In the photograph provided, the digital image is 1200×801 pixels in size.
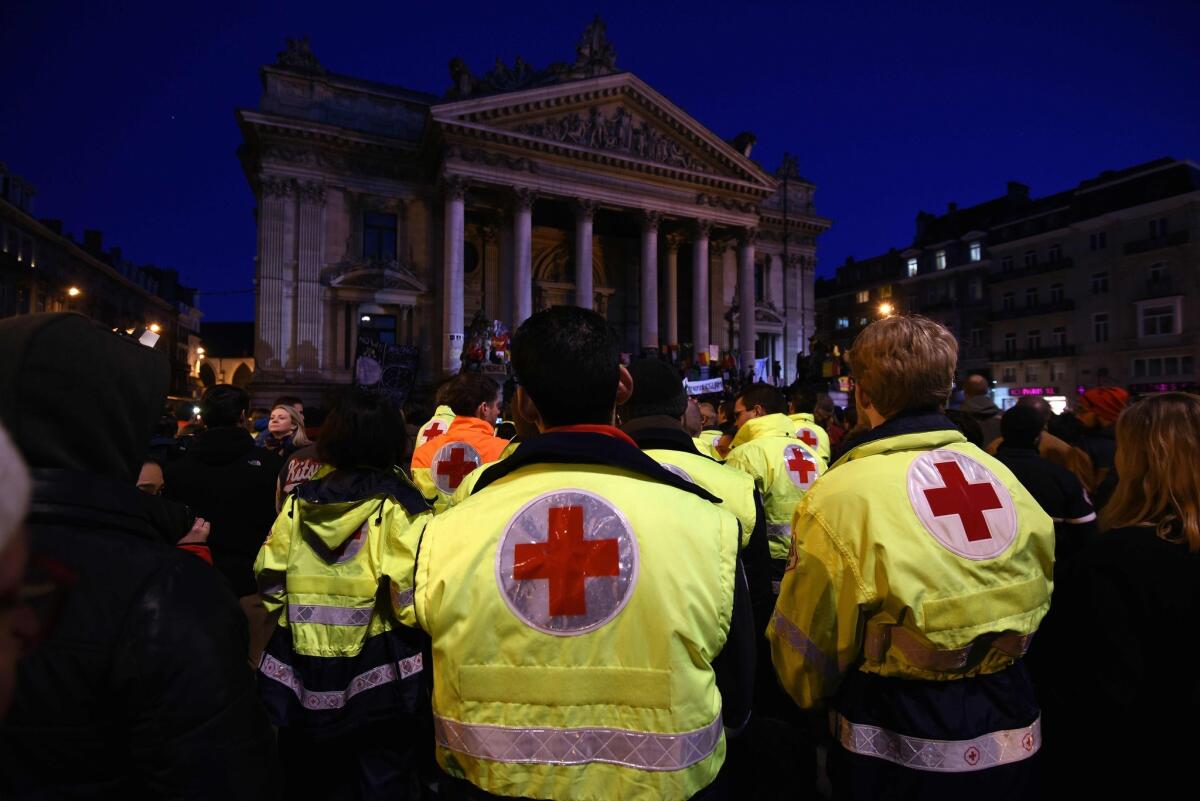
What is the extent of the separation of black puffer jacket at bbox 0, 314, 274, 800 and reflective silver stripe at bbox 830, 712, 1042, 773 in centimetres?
168

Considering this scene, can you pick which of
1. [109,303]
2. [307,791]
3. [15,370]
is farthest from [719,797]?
[109,303]

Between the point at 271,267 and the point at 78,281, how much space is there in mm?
31354

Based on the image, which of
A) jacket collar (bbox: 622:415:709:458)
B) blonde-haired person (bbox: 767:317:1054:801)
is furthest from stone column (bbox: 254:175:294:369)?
blonde-haired person (bbox: 767:317:1054:801)

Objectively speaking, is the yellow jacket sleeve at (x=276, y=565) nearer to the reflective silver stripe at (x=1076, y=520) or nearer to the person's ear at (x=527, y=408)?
the person's ear at (x=527, y=408)

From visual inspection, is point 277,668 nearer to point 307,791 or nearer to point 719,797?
point 307,791

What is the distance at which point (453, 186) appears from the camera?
24.2 meters

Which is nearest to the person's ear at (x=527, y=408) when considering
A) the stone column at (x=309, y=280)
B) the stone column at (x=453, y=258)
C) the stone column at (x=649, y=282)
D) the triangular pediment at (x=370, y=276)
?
the stone column at (x=453, y=258)

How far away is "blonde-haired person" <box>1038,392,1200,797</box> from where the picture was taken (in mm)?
1964

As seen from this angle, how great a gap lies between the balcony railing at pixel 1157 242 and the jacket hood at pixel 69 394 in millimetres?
45165

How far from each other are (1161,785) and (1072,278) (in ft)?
153

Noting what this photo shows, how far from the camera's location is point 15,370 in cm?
105

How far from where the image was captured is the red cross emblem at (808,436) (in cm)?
580

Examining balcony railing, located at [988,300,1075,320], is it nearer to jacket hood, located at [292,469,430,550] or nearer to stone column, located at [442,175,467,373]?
stone column, located at [442,175,467,373]

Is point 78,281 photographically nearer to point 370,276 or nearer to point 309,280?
point 309,280
